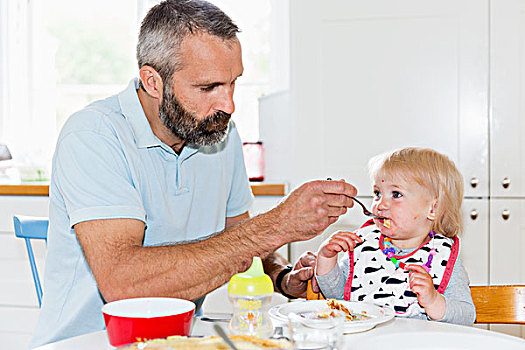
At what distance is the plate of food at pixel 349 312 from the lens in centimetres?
116

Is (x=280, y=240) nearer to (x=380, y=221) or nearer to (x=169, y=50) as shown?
(x=380, y=221)

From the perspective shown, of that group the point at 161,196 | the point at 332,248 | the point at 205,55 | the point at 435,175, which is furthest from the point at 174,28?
the point at 435,175

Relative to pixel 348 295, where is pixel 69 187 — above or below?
above

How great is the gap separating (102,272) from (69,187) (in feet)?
0.71

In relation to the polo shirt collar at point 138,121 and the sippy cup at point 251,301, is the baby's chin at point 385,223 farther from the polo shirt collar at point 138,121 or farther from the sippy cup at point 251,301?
the sippy cup at point 251,301

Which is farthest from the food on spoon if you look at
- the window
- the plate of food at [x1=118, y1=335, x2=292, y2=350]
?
the window

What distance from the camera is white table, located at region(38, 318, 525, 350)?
3.63 feet

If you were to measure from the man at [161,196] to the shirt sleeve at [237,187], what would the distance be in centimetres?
10

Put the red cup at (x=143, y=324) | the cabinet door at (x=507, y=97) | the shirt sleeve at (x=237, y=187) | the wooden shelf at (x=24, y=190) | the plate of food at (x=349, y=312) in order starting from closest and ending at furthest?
the red cup at (x=143, y=324)
the plate of food at (x=349, y=312)
the shirt sleeve at (x=237, y=187)
the cabinet door at (x=507, y=97)
the wooden shelf at (x=24, y=190)

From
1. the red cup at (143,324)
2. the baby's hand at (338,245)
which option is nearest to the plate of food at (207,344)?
the red cup at (143,324)

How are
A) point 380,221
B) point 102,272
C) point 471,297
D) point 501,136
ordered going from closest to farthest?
point 102,272 → point 471,297 → point 380,221 → point 501,136

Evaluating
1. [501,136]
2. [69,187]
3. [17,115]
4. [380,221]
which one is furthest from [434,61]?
[17,115]

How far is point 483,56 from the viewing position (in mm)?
2572

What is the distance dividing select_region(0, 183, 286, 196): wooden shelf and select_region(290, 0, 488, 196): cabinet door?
125 mm
